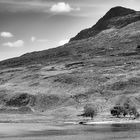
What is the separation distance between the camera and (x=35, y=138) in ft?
329

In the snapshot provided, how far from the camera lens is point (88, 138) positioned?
98.3m

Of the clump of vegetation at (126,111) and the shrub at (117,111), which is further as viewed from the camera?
the shrub at (117,111)

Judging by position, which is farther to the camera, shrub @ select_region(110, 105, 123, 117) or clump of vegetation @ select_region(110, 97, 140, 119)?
shrub @ select_region(110, 105, 123, 117)

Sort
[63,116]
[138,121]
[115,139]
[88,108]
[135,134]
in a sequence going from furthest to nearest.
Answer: [63,116], [88,108], [138,121], [135,134], [115,139]

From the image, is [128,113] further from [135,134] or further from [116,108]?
[135,134]

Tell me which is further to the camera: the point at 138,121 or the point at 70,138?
the point at 138,121

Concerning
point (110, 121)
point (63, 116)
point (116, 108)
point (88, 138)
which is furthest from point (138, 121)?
point (88, 138)

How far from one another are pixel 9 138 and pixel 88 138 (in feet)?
60.6

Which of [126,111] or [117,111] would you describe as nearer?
[126,111]

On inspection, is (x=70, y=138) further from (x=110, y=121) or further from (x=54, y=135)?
(x=110, y=121)

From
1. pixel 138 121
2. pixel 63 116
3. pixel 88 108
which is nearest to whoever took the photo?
pixel 138 121

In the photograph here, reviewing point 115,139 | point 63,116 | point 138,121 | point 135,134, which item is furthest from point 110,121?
point 115,139

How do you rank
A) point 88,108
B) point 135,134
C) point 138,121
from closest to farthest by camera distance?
point 135,134 < point 138,121 < point 88,108

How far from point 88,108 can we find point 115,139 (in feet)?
245
